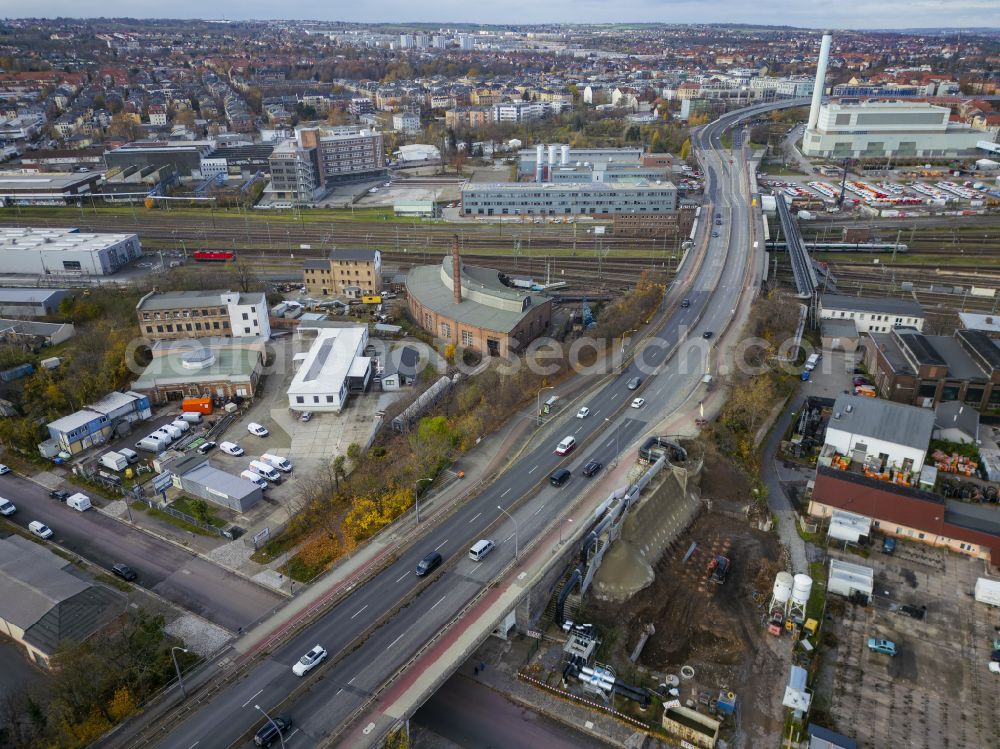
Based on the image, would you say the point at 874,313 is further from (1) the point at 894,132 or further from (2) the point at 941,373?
(1) the point at 894,132

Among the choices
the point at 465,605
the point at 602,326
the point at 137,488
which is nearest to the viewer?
the point at 465,605

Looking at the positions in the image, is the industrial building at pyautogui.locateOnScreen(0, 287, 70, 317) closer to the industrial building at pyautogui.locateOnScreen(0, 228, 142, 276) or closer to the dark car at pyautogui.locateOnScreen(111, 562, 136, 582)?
the industrial building at pyautogui.locateOnScreen(0, 228, 142, 276)

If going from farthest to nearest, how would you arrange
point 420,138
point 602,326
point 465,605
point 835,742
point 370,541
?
1. point 420,138
2. point 602,326
3. point 370,541
4. point 465,605
5. point 835,742

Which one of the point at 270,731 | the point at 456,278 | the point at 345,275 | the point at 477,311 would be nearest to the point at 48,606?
the point at 270,731

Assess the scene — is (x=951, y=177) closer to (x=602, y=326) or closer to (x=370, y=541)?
(x=602, y=326)

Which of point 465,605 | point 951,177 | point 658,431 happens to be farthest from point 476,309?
point 951,177

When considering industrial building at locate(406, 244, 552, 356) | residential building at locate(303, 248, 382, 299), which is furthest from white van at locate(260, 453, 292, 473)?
residential building at locate(303, 248, 382, 299)
